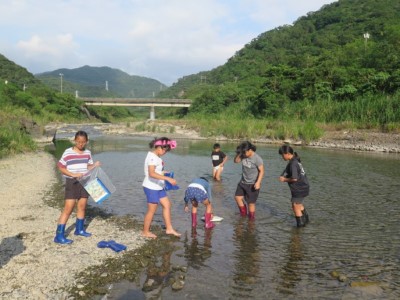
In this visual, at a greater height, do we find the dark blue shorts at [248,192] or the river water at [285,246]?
the dark blue shorts at [248,192]

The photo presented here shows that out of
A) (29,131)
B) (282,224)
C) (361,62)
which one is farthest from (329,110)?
(282,224)

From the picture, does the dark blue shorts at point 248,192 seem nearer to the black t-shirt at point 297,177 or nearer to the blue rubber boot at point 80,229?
the black t-shirt at point 297,177

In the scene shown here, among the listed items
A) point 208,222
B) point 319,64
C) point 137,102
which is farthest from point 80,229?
point 137,102

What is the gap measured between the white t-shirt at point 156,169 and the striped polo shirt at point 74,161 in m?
1.27

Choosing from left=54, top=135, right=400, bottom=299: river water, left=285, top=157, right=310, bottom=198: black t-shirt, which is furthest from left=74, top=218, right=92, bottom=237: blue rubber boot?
left=285, top=157, right=310, bottom=198: black t-shirt

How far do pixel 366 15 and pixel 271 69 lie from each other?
173 feet

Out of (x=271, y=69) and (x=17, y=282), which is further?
(x=271, y=69)

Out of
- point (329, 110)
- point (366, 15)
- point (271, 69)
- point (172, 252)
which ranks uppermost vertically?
point (366, 15)

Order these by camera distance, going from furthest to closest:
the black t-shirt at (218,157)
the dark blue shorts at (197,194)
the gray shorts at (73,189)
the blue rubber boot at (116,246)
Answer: the black t-shirt at (218,157), the dark blue shorts at (197,194), the gray shorts at (73,189), the blue rubber boot at (116,246)

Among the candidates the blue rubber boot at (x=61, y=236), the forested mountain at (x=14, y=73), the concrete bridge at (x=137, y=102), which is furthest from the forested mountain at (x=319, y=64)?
the forested mountain at (x=14, y=73)

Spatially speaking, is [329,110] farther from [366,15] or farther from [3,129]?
[366,15]

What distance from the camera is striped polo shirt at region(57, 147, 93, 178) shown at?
297 inches

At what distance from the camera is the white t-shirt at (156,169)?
752 centimetres

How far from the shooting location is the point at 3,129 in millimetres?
22625
